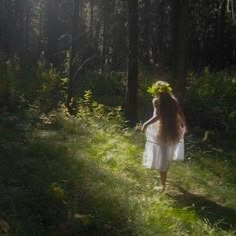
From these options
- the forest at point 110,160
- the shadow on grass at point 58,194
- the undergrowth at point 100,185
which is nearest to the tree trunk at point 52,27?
the forest at point 110,160

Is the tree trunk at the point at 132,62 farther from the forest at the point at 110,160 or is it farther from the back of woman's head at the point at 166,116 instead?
the back of woman's head at the point at 166,116

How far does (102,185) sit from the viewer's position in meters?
7.55

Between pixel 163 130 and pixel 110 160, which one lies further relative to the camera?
pixel 110 160

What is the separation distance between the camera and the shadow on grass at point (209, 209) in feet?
23.7

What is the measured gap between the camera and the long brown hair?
27.7 feet

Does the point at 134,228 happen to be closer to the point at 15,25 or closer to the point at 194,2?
the point at 194,2

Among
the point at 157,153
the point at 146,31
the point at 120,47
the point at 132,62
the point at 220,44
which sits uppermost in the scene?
the point at 146,31

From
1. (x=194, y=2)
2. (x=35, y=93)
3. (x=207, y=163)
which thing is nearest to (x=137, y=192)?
(x=207, y=163)

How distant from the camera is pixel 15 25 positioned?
1420 inches

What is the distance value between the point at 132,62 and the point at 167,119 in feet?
19.4

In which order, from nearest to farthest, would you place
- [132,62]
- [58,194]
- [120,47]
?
[58,194]
[132,62]
[120,47]

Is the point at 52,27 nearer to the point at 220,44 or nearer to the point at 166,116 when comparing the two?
the point at 220,44

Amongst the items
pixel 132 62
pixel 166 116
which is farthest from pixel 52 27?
pixel 166 116

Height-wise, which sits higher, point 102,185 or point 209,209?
point 102,185
